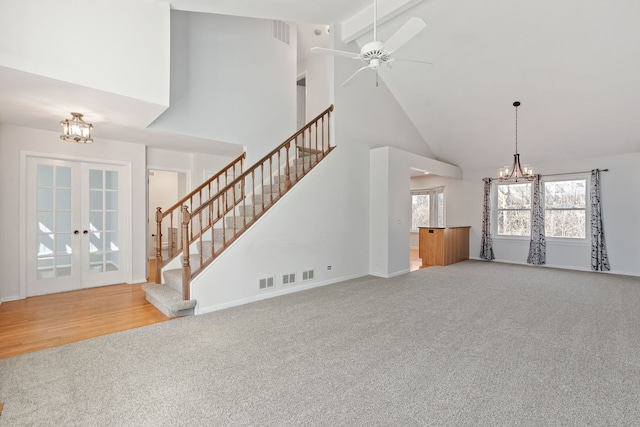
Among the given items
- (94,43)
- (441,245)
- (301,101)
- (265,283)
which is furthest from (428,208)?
(94,43)

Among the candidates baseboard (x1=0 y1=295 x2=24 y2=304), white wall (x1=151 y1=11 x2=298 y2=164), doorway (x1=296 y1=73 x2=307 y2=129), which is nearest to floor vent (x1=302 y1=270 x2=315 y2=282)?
white wall (x1=151 y1=11 x2=298 y2=164)

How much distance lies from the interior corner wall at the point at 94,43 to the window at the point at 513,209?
26.8 ft

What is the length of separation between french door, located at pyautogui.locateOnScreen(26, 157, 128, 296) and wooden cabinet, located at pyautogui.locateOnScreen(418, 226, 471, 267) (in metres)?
6.71

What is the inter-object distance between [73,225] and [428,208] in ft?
30.9

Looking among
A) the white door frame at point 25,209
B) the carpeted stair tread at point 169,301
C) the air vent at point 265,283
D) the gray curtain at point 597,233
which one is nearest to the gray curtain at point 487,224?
the gray curtain at point 597,233

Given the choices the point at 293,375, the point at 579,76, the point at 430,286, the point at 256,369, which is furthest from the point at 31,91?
the point at 579,76

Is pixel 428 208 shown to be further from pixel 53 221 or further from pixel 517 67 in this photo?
pixel 53 221

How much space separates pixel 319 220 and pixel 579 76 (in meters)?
4.97

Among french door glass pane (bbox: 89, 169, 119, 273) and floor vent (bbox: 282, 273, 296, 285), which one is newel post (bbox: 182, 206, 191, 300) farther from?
french door glass pane (bbox: 89, 169, 119, 273)

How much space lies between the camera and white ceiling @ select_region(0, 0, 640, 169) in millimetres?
4152

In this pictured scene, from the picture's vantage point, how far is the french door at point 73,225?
4.56 meters

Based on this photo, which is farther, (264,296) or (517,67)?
(517,67)

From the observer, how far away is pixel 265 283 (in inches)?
175

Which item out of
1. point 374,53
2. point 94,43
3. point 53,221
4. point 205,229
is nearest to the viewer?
point 374,53
